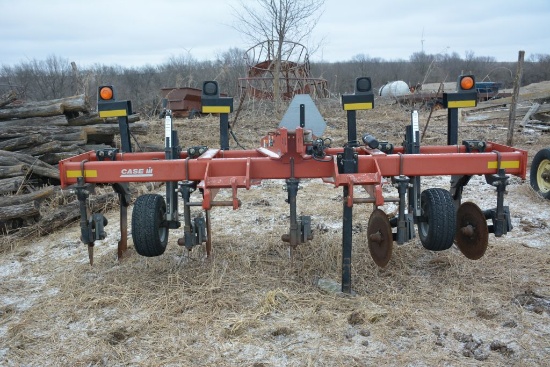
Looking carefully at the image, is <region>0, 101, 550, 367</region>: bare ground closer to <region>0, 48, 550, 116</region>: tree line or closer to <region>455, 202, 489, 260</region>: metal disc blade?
<region>455, 202, 489, 260</region>: metal disc blade

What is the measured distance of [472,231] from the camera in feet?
12.8

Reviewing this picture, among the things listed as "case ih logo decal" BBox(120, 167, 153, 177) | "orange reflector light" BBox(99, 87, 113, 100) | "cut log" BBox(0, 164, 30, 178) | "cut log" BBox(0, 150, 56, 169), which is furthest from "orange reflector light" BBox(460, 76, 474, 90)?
"cut log" BBox(0, 150, 56, 169)

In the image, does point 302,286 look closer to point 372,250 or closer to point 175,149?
point 372,250

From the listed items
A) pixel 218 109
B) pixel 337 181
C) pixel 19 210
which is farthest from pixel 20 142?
pixel 337 181

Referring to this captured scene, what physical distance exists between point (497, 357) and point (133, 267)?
3.08 m

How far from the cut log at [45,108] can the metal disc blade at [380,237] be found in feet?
25.0

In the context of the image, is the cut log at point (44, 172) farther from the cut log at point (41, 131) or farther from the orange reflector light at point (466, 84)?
the orange reflector light at point (466, 84)

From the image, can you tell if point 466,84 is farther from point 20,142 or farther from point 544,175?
point 20,142

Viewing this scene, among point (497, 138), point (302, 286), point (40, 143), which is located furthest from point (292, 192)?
point (497, 138)

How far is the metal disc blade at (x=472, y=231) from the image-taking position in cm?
384

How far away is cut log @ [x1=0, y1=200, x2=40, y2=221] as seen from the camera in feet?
18.5

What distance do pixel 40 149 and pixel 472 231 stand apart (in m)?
6.58

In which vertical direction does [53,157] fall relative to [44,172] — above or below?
above

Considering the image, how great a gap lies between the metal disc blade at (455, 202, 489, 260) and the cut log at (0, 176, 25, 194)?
17.2ft
